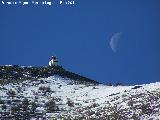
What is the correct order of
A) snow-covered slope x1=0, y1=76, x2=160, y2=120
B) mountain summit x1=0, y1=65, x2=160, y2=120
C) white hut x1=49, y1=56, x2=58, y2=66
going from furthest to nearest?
white hut x1=49, y1=56, x2=58, y2=66
mountain summit x1=0, y1=65, x2=160, y2=120
snow-covered slope x1=0, y1=76, x2=160, y2=120

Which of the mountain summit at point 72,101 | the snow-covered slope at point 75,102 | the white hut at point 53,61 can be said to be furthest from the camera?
the white hut at point 53,61

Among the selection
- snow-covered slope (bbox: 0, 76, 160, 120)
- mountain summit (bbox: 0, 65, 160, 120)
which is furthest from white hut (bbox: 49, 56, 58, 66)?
snow-covered slope (bbox: 0, 76, 160, 120)

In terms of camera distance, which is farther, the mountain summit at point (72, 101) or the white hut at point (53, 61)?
the white hut at point (53, 61)

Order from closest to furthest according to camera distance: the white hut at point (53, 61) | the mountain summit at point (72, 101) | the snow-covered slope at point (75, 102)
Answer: the snow-covered slope at point (75, 102)
the mountain summit at point (72, 101)
the white hut at point (53, 61)

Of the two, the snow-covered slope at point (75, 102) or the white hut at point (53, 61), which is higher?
the white hut at point (53, 61)

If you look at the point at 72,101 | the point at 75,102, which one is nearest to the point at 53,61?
the point at 72,101

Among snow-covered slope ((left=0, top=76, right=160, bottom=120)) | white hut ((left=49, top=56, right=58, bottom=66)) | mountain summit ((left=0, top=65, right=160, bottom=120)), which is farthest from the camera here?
white hut ((left=49, top=56, right=58, bottom=66))

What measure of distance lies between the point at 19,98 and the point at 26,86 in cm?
940

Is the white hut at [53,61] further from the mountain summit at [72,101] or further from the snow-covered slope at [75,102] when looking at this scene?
the snow-covered slope at [75,102]

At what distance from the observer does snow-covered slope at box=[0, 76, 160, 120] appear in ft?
90.1

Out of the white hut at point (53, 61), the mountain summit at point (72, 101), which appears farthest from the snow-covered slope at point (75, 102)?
the white hut at point (53, 61)

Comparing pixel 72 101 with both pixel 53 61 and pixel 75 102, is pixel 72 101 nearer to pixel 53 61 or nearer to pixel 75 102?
pixel 75 102

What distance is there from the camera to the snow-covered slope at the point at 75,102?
27453mm

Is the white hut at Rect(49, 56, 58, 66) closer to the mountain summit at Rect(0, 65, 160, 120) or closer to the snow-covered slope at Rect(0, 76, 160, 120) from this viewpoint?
the mountain summit at Rect(0, 65, 160, 120)
